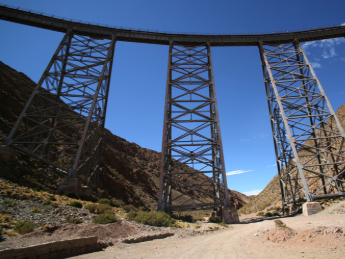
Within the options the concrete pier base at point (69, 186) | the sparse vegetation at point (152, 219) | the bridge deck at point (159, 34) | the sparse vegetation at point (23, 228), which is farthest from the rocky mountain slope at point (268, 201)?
the sparse vegetation at point (23, 228)

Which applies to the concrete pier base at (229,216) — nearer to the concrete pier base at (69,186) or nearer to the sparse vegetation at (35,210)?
the concrete pier base at (69,186)

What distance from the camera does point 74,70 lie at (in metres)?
16.1

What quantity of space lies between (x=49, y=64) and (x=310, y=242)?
18.0 m

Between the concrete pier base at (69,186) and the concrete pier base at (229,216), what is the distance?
8.65m

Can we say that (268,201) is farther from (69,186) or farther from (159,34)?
(69,186)

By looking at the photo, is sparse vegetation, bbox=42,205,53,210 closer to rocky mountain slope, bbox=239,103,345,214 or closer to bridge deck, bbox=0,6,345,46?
bridge deck, bbox=0,6,345,46


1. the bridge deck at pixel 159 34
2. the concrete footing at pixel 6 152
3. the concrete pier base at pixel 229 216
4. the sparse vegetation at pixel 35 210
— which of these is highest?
the bridge deck at pixel 159 34

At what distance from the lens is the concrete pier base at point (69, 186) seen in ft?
39.2

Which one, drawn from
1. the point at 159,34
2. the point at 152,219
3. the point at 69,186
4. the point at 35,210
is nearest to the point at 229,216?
the point at 152,219

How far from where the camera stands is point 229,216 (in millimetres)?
12305

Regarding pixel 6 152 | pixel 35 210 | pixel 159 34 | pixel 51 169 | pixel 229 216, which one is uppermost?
pixel 159 34

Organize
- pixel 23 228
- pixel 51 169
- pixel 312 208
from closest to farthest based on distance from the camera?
pixel 23 228
pixel 312 208
pixel 51 169

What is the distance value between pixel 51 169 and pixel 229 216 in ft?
48.6

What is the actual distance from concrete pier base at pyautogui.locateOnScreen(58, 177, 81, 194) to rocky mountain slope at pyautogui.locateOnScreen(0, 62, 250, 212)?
4.68 ft
